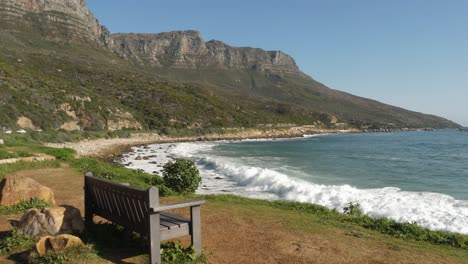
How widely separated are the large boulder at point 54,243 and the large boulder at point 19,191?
3853mm

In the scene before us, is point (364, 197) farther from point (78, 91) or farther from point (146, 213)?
point (78, 91)

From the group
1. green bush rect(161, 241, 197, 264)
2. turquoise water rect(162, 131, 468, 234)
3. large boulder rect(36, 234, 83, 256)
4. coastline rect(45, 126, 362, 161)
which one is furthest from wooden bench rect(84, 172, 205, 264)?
coastline rect(45, 126, 362, 161)

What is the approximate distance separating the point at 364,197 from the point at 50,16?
436 ft

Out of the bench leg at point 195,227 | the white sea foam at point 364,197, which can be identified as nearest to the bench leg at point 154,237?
the bench leg at point 195,227

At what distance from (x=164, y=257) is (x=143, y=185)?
29.5ft

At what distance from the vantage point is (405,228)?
9.41m

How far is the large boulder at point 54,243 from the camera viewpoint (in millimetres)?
6051

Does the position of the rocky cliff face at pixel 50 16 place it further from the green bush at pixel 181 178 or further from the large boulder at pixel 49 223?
the large boulder at pixel 49 223

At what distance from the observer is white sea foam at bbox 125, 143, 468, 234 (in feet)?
50.5

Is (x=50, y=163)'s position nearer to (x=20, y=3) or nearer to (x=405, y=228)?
(x=405, y=228)

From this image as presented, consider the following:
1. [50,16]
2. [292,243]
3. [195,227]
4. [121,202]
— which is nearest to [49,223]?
[121,202]

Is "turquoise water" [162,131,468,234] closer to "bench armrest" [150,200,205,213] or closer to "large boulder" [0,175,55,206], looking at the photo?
"bench armrest" [150,200,205,213]

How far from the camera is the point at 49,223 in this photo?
677cm

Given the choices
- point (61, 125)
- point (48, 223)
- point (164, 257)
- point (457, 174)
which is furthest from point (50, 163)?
point (61, 125)
